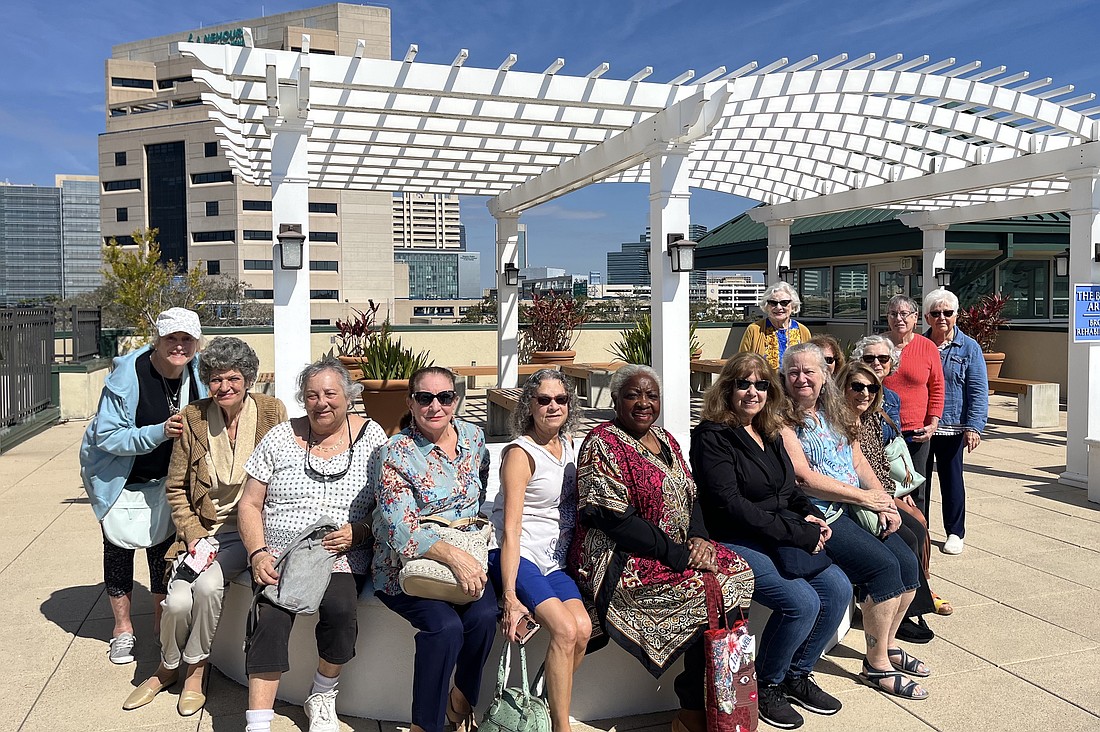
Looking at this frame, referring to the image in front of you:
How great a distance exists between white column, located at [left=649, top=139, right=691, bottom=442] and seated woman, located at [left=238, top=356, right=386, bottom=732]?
334cm

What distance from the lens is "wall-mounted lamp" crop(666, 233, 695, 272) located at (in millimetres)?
5961

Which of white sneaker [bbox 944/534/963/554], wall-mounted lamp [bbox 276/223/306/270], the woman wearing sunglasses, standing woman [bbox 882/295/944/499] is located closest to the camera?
standing woman [bbox 882/295/944/499]

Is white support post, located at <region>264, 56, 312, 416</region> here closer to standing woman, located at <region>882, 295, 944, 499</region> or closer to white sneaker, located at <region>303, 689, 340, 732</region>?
white sneaker, located at <region>303, 689, 340, 732</region>

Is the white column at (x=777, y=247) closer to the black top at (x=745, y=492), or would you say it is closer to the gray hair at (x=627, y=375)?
the black top at (x=745, y=492)

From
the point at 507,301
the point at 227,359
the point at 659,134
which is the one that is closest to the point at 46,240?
the point at 507,301

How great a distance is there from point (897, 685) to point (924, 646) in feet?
1.82

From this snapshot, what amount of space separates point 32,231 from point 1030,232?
536 feet

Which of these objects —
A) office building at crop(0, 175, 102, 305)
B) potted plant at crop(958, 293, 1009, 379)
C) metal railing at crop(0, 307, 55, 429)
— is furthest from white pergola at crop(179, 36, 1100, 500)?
office building at crop(0, 175, 102, 305)

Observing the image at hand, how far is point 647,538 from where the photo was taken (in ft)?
9.57

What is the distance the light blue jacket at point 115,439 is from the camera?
337 cm

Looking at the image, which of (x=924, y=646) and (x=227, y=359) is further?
(x=924, y=646)

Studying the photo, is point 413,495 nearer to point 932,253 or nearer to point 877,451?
Result: point 877,451

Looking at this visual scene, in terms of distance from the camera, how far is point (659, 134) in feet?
19.5

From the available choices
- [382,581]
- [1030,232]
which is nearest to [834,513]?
[382,581]
